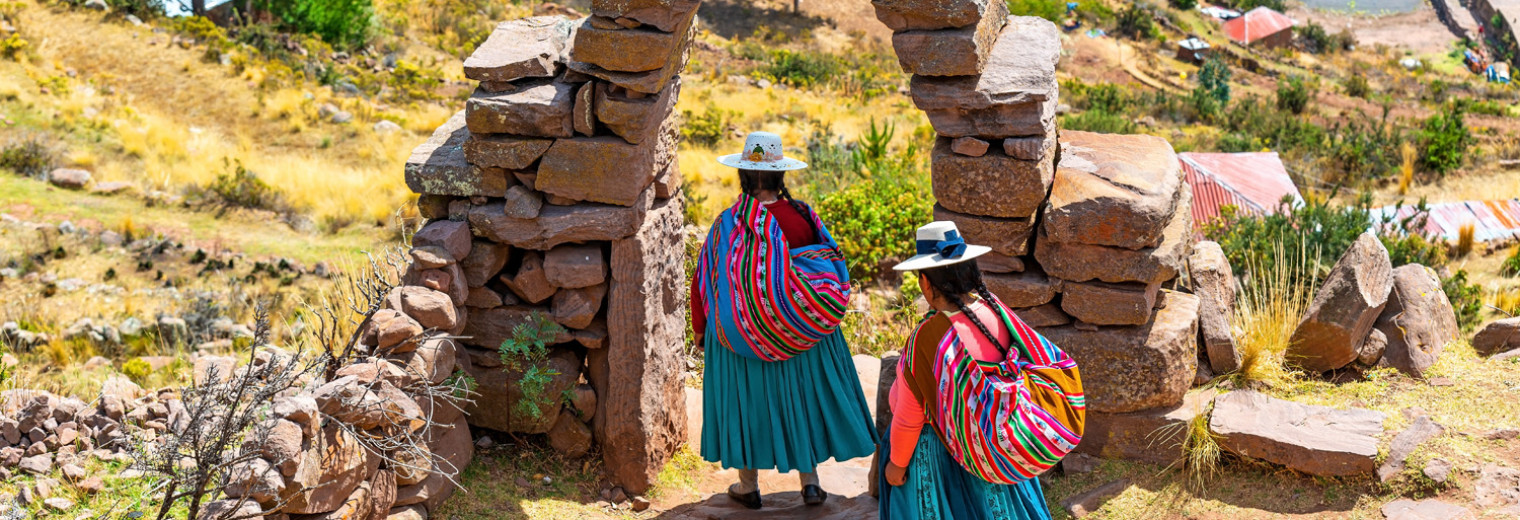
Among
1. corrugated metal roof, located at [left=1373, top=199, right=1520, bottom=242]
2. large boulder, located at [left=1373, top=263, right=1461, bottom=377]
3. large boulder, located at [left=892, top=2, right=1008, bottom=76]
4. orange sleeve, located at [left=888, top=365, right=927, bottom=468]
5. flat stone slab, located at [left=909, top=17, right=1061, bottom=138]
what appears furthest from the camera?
corrugated metal roof, located at [left=1373, top=199, right=1520, bottom=242]

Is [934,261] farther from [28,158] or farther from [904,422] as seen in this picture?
[28,158]

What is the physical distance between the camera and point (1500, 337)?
5.89 m

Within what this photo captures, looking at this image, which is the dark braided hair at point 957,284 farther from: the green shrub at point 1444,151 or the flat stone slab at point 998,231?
the green shrub at point 1444,151

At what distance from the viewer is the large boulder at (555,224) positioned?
479 cm

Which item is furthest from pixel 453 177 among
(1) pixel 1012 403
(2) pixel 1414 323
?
(2) pixel 1414 323

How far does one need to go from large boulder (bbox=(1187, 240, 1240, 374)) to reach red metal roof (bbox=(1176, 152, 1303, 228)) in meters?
4.72

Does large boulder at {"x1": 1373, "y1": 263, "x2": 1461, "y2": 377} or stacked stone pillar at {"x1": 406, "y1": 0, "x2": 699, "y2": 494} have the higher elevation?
stacked stone pillar at {"x1": 406, "y1": 0, "x2": 699, "y2": 494}

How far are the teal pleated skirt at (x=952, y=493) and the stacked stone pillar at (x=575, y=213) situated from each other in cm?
172

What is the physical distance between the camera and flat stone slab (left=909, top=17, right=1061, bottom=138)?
4555 mm

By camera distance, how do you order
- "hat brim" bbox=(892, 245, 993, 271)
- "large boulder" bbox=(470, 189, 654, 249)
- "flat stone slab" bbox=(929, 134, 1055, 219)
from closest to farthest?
"hat brim" bbox=(892, 245, 993, 271) → "flat stone slab" bbox=(929, 134, 1055, 219) → "large boulder" bbox=(470, 189, 654, 249)

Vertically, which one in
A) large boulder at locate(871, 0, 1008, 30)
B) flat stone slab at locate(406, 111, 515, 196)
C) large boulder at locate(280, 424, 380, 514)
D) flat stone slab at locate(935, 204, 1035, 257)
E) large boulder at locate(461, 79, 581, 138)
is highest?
large boulder at locate(871, 0, 1008, 30)

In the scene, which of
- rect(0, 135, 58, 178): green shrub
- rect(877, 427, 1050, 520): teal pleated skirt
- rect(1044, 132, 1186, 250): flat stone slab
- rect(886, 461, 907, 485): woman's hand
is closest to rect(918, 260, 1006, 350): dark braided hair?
rect(877, 427, 1050, 520): teal pleated skirt

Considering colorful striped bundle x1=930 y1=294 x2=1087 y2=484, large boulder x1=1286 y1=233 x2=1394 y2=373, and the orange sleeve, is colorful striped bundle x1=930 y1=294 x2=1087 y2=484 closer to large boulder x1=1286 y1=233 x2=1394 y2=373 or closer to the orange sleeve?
the orange sleeve

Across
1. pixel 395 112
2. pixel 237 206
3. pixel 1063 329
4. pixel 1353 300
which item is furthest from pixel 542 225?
pixel 395 112
